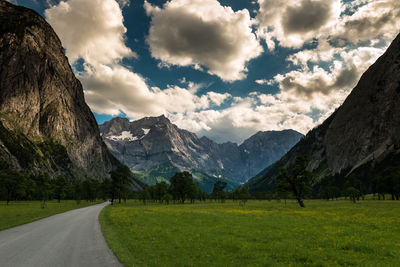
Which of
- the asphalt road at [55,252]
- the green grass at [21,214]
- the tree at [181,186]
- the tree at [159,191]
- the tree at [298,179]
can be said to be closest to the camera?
the asphalt road at [55,252]

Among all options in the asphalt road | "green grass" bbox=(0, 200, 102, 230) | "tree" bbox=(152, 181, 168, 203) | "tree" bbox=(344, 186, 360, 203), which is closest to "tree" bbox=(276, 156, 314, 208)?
"tree" bbox=(344, 186, 360, 203)

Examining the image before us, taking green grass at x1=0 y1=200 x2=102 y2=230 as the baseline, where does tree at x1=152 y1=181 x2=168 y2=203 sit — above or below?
below

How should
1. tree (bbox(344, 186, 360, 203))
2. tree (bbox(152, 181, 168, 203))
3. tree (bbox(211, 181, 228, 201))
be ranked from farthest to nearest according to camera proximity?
tree (bbox(211, 181, 228, 201)) < tree (bbox(152, 181, 168, 203)) < tree (bbox(344, 186, 360, 203))

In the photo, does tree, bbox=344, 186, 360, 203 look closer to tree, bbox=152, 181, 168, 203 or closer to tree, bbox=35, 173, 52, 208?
tree, bbox=152, 181, 168, 203

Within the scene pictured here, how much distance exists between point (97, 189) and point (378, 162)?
211274 millimetres

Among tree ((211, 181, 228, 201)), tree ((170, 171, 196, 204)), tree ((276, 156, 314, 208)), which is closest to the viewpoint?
tree ((276, 156, 314, 208))

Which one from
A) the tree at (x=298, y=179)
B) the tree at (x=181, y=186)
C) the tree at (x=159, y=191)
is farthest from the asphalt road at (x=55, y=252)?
the tree at (x=159, y=191)

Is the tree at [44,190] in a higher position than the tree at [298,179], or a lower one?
lower

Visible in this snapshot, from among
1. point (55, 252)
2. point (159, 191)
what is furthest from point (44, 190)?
point (55, 252)

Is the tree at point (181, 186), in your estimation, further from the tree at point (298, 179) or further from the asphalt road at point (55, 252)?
the asphalt road at point (55, 252)

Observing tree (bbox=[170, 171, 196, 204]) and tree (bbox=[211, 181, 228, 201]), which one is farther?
tree (bbox=[211, 181, 228, 201])

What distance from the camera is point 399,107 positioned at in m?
197

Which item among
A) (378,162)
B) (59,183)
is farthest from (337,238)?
(378,162)

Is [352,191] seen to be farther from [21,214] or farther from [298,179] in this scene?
[21,214]
